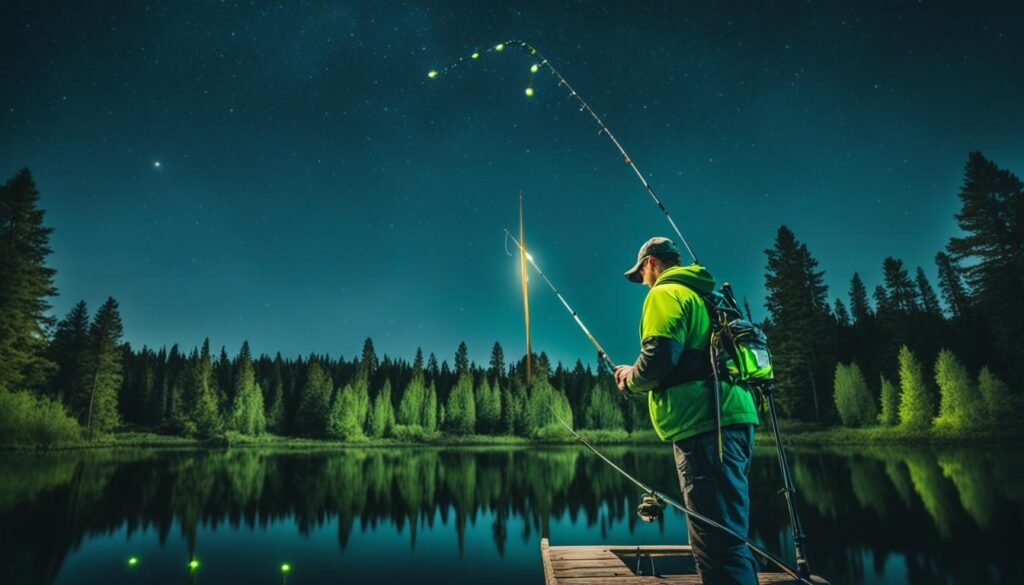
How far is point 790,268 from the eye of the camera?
61406 mm

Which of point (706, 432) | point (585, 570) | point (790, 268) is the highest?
point (790, 268)

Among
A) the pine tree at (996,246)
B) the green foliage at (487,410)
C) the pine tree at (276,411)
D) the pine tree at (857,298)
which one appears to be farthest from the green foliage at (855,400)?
the pine tree at (276,411)

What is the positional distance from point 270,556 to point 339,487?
44.7 feet

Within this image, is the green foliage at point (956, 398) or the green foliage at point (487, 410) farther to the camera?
the green foliage at point (487, 410)

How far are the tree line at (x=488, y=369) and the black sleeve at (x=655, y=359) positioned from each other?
28708mm

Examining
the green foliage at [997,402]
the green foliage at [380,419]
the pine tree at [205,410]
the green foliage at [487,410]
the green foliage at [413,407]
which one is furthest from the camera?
the green foliage at [487,410]

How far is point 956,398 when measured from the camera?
3612 centimetres

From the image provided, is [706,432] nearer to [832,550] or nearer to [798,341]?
[832,550]

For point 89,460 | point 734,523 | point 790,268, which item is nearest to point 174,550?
point 734,523

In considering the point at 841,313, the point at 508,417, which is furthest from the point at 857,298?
the point at 508,417

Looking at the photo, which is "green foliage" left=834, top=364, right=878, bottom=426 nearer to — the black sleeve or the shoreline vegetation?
the shoreline vegetation

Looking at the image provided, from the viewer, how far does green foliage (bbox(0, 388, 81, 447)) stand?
32.9 metres

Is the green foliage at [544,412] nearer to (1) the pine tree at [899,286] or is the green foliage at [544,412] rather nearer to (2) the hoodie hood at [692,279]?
(1) the pine tree at [899,286]

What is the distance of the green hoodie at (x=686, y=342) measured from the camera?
149 inches
